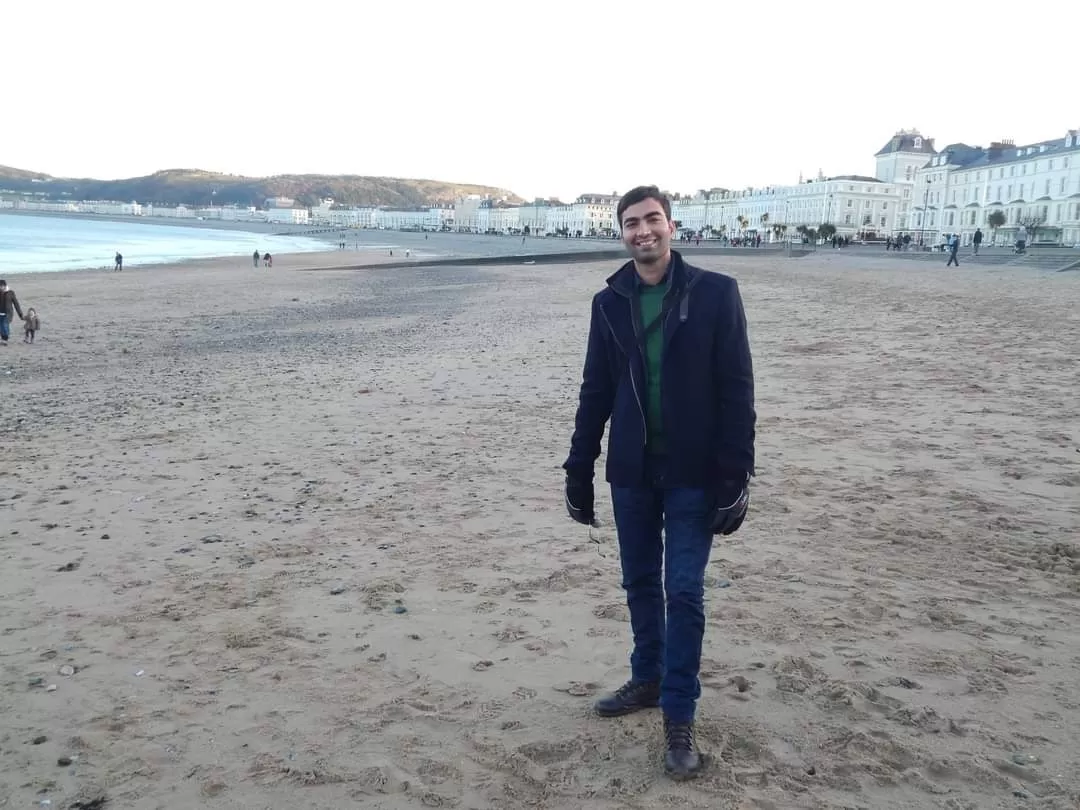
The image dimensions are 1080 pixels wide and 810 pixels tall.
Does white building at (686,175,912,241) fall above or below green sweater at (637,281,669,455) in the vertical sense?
above

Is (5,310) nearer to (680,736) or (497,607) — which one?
(497,607)

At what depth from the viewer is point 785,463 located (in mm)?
6469

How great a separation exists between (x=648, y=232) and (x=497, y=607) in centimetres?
217

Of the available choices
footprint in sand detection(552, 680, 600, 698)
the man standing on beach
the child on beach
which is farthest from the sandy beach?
the child on beach

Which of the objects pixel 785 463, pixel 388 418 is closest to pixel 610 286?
pixel 785 463

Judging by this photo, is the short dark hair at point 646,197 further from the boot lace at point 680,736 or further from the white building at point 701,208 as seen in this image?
the white building at point 701,208

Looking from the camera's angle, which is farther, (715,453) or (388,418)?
(388,418)

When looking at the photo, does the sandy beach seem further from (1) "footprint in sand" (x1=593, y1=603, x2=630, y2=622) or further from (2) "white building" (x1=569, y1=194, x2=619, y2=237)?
(2) "white building" (x1=569, y1=194, x2=619, y2=237)

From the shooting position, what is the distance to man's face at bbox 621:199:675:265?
281 cm

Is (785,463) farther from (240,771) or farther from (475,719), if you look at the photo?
(240,771)

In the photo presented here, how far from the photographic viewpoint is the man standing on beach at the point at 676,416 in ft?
9.04

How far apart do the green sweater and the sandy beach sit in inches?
44.1

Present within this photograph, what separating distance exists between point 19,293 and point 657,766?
98.7ft

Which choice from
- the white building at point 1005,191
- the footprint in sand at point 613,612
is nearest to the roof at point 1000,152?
the white building at point 1005,191
